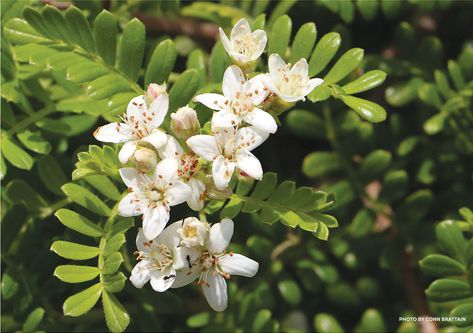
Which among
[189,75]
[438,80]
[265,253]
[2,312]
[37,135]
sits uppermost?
[189,75]

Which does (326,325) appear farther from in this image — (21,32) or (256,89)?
(21,32)

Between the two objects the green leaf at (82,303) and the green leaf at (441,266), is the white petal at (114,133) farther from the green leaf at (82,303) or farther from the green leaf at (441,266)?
the green leaf at (441,266)

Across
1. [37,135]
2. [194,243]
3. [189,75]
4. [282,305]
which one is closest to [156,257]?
[194,243]

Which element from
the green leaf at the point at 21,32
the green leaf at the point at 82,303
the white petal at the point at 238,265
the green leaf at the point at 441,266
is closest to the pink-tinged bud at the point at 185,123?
the white petal at the point at 238,265

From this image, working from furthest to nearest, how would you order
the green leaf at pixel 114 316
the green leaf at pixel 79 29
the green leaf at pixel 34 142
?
1. the green leaf at pixel 34 142
2. the green leaf at pixel 79 29
3. the green leaf at pixel 114 316

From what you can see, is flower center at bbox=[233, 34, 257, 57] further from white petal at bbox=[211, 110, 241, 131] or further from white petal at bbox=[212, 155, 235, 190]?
white petal at bbox=[212, 155, 235, 190]

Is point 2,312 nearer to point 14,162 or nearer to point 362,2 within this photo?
point 14,162
